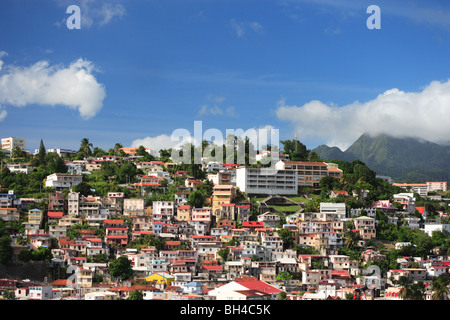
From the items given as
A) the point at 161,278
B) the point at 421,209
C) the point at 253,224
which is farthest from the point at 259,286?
the point at 421,209

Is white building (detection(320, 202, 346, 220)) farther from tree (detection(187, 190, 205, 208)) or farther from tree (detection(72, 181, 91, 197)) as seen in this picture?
tree (detection(72, 181, 91, 197))

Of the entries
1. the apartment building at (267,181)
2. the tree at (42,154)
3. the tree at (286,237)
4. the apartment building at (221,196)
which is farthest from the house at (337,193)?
the tree at (42,154)

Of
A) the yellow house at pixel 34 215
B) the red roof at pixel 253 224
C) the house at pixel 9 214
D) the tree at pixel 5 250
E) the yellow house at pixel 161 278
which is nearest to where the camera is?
the yellow house at pixel 161 278

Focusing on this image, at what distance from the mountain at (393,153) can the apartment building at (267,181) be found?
56763 millimetres

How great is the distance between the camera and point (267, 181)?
92.0ft

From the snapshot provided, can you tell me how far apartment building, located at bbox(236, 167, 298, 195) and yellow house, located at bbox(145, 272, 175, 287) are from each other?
28.5 ft

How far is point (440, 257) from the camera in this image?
23.4m

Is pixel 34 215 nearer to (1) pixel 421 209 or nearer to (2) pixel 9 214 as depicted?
(2) pixel 9 214

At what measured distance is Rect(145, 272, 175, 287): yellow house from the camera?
1948 cm

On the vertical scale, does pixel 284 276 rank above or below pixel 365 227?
below

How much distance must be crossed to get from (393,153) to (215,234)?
76120mm

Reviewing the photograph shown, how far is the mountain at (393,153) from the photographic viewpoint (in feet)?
295

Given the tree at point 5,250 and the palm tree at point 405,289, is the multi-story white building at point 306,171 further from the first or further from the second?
the tree at point 5,250

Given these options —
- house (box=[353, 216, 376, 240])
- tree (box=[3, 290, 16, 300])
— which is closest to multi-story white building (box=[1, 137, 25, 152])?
tree (box=[3, 290, 16, 300])
